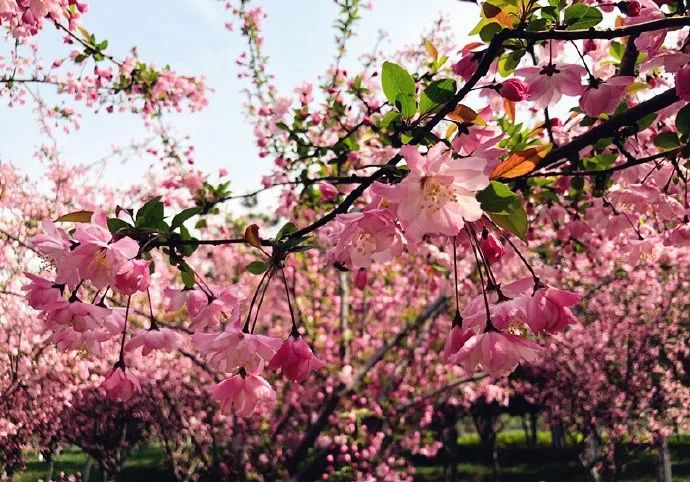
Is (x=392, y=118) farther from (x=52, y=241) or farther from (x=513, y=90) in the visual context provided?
(x=52, y=241)

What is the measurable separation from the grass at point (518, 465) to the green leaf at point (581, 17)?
15.2m

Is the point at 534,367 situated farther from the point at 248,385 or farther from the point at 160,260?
the point at 248,385

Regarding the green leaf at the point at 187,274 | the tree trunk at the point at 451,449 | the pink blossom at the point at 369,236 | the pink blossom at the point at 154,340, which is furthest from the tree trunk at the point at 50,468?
the tree trunk at the point at 451,449

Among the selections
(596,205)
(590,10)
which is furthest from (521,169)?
(596,205)

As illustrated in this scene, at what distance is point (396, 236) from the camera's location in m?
1.32

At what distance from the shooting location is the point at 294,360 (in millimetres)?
1349

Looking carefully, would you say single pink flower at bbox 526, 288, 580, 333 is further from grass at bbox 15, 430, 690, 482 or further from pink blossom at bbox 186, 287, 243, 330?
grass at bbox 15, 430, 690, 482

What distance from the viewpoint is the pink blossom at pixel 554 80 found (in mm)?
1723

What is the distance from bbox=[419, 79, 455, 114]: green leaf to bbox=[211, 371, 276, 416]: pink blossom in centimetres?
84

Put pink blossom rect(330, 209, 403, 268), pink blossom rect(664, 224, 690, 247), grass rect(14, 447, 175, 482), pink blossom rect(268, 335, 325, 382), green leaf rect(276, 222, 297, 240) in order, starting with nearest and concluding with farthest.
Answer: pink blossom rect(330, 209, 403, 268) < pink blossom rect(268, 335, 325, 382) < green leaf rect(276, 222, 297, 240) < pink blossom rect(664, 224, 690, 247) < grass rect(14, 447, 175, 482)

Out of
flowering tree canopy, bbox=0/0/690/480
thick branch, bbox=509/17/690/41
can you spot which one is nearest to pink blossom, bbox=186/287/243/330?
flowering tree canopy, bbox=0/0/690/480

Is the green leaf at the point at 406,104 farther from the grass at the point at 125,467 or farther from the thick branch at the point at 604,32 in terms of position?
the grass at the point at 125,467

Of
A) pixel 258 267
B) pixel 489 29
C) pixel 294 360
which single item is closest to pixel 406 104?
pixel 489 29

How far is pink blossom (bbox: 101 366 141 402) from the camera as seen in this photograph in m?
1.64
